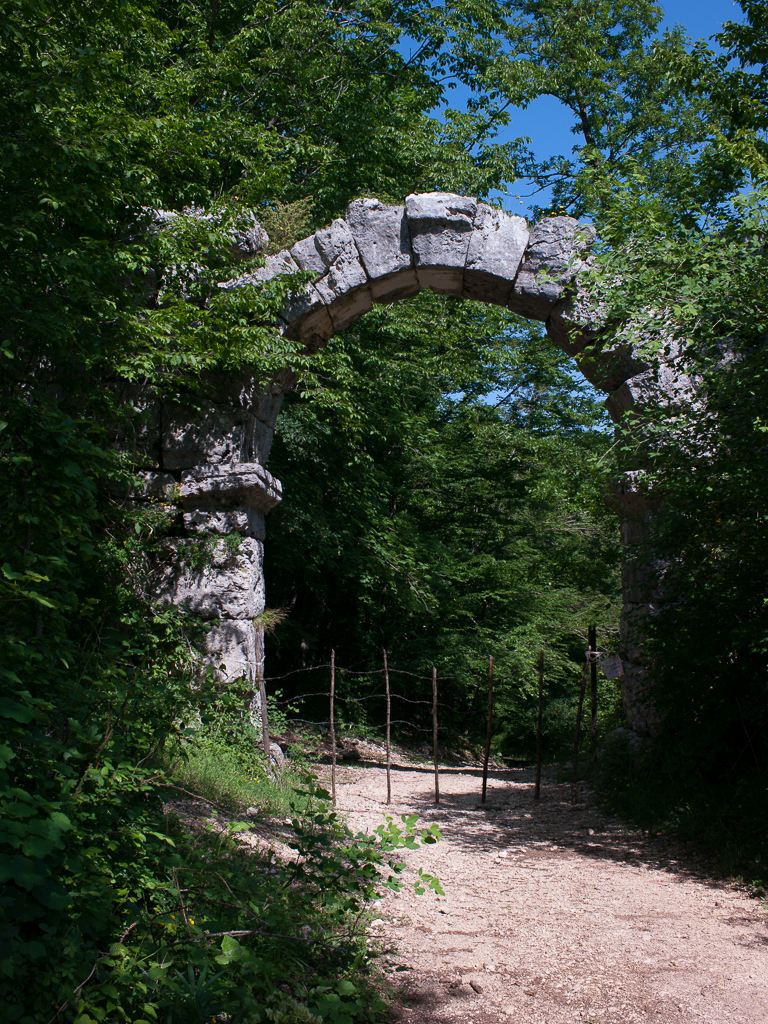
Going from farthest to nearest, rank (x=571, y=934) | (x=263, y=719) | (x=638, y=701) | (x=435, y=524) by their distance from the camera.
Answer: (x=435, y=524) → (x=263, y=719) → (x=638, y=701) → (x=571, y=934)

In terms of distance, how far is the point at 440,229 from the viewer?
7320 millimetres

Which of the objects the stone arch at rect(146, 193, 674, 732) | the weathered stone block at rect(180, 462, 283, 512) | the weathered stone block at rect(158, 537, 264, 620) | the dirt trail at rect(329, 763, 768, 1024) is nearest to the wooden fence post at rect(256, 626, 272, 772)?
the stone arch at rect(146, 193, 674, 732)

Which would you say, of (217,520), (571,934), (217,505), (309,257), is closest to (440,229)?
(309,257)

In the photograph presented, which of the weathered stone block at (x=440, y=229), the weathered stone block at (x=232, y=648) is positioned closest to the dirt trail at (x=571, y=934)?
the weathered stone block at (x=232, y=648)

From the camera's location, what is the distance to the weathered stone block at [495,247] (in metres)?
7.22

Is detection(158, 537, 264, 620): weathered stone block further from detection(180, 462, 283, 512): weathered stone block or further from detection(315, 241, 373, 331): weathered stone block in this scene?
detection(315, 241, 373, 331): weathered stone block

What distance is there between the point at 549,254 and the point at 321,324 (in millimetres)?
2344

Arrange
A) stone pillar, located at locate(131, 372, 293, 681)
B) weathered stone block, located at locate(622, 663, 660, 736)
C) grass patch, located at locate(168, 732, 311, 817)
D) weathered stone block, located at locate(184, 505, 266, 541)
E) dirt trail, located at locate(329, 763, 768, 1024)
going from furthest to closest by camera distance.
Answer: weathered stone block, located at locate(184, 505, 266, 541)
stone pillar, located at locate(131, 372, 293, 681)
weathered stone block, located at locate(622, 663, 660, 736)
grass patch, located at locate(168, 732, 311, 817)
dirt trail, located at locate(329, 763, 768, 1024)

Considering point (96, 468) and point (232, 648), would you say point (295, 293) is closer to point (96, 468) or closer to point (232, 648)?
point (232, 648)

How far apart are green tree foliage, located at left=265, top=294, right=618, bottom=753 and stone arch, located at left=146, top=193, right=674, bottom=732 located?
133cm

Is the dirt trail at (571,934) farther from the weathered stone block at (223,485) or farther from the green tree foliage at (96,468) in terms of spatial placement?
the weathered stone block at (223,485)

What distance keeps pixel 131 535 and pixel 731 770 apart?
198 inches

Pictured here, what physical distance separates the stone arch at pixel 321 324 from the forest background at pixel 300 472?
0.42 metres

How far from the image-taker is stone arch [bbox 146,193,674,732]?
22.6 ft
